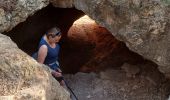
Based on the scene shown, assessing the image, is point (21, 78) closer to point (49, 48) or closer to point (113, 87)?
point (49, 48)

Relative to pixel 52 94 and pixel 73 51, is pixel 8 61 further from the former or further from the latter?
pixel 73 51

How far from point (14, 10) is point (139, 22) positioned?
5.70 feet

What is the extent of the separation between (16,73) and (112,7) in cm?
198

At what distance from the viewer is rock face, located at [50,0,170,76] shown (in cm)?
497

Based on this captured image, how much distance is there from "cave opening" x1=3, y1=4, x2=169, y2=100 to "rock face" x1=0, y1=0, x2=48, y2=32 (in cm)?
99

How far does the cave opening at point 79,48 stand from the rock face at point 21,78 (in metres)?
2.26

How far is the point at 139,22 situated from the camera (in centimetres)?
508

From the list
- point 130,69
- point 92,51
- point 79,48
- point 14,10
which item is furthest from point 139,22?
point 79,48

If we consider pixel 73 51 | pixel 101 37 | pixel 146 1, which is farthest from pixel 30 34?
pixel 146 1

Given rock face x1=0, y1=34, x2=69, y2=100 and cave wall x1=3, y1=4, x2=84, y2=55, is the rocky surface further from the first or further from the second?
rock face x1=0, y1=34, x2=69, y2=100

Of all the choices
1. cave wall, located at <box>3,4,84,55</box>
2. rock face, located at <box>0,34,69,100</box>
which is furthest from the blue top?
cave wall, located at <box>3,4,84,55</box>

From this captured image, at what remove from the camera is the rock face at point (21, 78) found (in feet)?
11.6

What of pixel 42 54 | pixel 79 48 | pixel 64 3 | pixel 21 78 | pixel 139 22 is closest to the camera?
pixel 21 78

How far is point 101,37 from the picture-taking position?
809 centimetres
